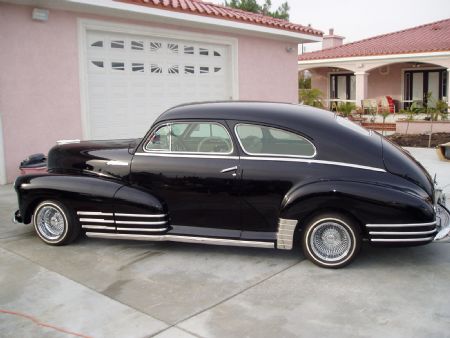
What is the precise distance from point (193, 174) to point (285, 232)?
3.57 ft

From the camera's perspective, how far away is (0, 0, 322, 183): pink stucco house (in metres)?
8.62

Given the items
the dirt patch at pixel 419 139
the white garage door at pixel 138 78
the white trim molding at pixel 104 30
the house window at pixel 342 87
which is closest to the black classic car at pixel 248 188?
the white trim molding at pixel 104 30

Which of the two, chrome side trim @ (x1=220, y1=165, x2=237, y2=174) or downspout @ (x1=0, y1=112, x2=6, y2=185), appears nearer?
chrome side trim @ (x1=220, y1=165, x2=237, y2=174)

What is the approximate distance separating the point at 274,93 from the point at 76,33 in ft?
20.0

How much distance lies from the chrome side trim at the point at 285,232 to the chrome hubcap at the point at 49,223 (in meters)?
2.37

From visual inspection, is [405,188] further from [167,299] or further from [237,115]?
[167,299]

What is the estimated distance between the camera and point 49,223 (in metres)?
5.52

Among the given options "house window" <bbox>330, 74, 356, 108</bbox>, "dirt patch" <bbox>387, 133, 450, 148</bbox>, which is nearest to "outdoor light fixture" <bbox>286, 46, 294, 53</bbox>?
"dirt patch" <bbox>387, 133, 450, 148</bbox>

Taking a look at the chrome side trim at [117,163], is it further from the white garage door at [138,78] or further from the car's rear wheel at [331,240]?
the white garage door at [138,78]

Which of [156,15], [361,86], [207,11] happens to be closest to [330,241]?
[156,15]

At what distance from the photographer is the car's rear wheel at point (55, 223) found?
536cm

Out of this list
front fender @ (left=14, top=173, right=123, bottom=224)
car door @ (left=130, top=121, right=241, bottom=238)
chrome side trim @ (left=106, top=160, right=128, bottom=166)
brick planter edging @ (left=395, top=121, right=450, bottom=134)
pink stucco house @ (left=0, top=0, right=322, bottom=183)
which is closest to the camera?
car door @ (left=130, top=121, right=241, bottom=238)

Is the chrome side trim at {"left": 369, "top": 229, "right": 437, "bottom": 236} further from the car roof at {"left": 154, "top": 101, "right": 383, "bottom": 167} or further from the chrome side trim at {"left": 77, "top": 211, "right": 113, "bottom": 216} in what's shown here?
the chrome side trim at {"left": 77, "top": 211, "right": 113, "bottom": 216}

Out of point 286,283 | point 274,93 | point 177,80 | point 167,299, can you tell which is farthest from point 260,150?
point 274,93
